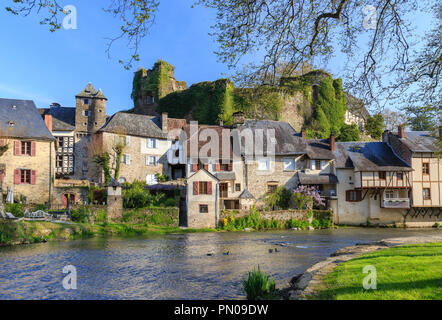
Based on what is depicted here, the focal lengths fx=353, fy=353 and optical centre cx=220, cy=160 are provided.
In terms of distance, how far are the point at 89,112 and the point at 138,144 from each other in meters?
8.02

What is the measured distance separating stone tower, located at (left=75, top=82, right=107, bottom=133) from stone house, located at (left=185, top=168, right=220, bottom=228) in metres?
17.8

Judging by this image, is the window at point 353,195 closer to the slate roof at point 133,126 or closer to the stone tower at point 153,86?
the slate roof at point 133,126

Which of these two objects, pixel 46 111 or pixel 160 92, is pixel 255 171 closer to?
pixel 160 92

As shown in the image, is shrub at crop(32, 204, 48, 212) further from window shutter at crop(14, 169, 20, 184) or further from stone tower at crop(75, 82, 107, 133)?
stone tower at crop(75, 82, 107, 133)

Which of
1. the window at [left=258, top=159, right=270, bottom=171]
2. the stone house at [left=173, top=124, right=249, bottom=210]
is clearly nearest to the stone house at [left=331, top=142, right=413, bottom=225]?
the window at [left=258, top=159, right=270, bottom=171]

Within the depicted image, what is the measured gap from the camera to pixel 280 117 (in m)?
49.0

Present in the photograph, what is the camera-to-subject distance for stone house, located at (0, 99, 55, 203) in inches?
1195

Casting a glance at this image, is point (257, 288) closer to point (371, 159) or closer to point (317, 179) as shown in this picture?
point (317, 179)

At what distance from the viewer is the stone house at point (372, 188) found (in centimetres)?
3306

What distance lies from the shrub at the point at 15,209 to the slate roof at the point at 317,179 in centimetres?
2402

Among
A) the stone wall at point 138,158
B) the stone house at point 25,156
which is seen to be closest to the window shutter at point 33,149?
the stone house at point 25,156

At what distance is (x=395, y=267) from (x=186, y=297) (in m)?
5.17

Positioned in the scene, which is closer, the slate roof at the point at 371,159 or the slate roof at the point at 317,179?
the slate roof at the point at 371,159

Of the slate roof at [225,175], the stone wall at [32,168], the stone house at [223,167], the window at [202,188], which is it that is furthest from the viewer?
the stone house at [223,167]
